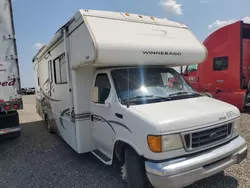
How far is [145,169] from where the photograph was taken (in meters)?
2.93

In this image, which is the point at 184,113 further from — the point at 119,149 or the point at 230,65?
the point at 230,65

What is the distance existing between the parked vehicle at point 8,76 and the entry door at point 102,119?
7.50ft

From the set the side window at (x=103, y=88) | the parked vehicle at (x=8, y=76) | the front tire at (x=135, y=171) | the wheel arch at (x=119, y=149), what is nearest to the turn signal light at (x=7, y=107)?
the parked vehicle at (x=8, y=76)

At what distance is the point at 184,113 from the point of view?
303 cm

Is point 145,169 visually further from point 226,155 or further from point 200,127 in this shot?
point 226,155

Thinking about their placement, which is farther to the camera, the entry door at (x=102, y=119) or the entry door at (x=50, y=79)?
the entry door at (x=50, y=79)

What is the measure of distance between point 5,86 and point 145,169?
4.05 m

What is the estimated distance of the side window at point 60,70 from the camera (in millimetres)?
5094

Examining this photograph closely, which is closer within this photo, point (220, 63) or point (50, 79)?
point (50, 79)

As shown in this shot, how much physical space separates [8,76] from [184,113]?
434 centimetres

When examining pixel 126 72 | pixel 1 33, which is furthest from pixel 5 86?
pixel 126 72

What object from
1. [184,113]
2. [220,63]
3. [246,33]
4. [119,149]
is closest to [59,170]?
[119,149]

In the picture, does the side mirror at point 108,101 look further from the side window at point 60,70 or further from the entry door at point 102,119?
the side window at point 60,70

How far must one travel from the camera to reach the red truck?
29.0 ft
